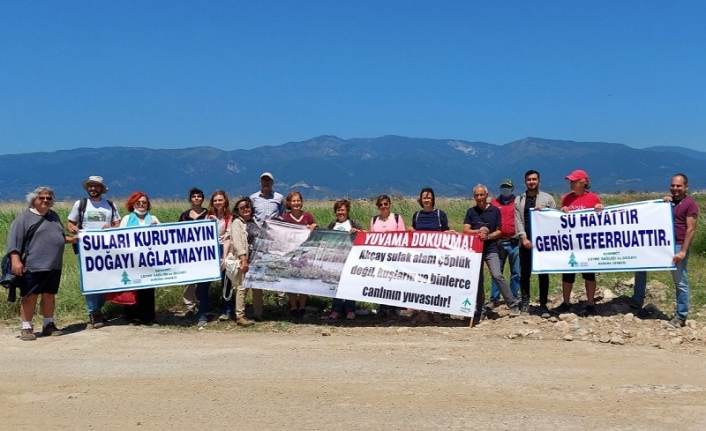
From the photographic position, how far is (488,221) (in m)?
8.90

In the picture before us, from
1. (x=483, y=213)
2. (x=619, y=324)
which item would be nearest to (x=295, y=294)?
(x=483, y=213)

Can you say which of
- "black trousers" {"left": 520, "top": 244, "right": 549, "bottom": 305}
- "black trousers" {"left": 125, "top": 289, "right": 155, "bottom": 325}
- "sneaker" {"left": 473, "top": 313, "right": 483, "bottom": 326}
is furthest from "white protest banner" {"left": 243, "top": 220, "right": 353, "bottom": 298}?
"black trousers" {"left": 520, "top": 244, "right": 549, "bottom": 305}

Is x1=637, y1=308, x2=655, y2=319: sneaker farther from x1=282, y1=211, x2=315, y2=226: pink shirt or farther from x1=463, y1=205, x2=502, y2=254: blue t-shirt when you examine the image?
x1=282, y1=211, x2=315, y2=226: pink shirt

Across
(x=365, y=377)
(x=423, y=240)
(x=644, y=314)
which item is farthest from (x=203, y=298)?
(x=644, y=314)

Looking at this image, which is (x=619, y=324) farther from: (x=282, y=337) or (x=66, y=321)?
(x=66, y=321)

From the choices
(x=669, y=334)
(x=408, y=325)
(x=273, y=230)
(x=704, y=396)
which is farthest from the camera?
(x=273, y=230)

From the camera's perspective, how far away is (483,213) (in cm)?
898

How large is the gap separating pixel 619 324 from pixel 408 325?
117 inches

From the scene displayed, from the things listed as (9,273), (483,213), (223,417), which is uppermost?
(483,213)

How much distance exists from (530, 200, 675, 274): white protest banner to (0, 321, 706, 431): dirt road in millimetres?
1565

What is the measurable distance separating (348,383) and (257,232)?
3.96m

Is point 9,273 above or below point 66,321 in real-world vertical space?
above

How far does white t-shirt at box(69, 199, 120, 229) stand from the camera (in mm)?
8969

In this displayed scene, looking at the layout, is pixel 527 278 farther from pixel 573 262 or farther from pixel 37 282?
pixel 37 282
